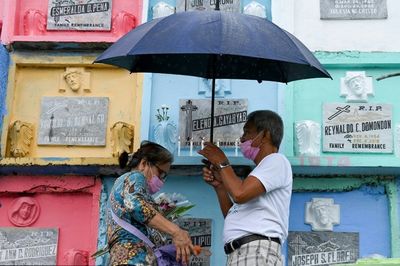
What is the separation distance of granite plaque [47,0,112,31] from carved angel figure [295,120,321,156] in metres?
2.06

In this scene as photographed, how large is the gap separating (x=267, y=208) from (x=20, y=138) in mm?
2894

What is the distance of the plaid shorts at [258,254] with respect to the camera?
12.1 ft

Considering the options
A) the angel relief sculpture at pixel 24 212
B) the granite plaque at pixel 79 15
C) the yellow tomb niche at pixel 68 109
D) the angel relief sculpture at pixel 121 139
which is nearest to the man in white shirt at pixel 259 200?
the angel relief sculpture at pixel 121 139

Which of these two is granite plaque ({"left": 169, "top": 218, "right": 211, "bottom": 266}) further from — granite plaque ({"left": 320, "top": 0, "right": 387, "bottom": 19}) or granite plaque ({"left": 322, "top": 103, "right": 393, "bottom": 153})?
granite plaque ({"left": 320, "top": 0, "right": 387, "bottom": 19})

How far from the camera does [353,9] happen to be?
6.06 metres

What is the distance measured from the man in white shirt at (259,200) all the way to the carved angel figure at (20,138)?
244cm

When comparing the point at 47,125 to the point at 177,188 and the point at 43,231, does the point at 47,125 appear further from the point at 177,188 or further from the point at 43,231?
the point at 177,188

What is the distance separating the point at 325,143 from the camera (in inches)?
225

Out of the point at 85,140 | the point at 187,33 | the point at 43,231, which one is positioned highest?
the point at 187,33

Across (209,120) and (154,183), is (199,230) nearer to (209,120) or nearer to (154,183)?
(209,120)

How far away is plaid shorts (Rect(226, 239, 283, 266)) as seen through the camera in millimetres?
3691

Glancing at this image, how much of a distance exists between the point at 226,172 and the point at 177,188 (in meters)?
1.87

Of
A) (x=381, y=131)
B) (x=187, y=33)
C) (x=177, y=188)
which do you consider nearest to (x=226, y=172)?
(x=187, y=33)

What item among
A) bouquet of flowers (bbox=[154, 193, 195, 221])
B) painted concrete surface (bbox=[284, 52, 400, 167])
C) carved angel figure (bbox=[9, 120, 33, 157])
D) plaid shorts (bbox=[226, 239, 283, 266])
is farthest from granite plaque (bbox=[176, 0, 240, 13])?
plaid shorts (bbox=[226, 239, 283, 266])
